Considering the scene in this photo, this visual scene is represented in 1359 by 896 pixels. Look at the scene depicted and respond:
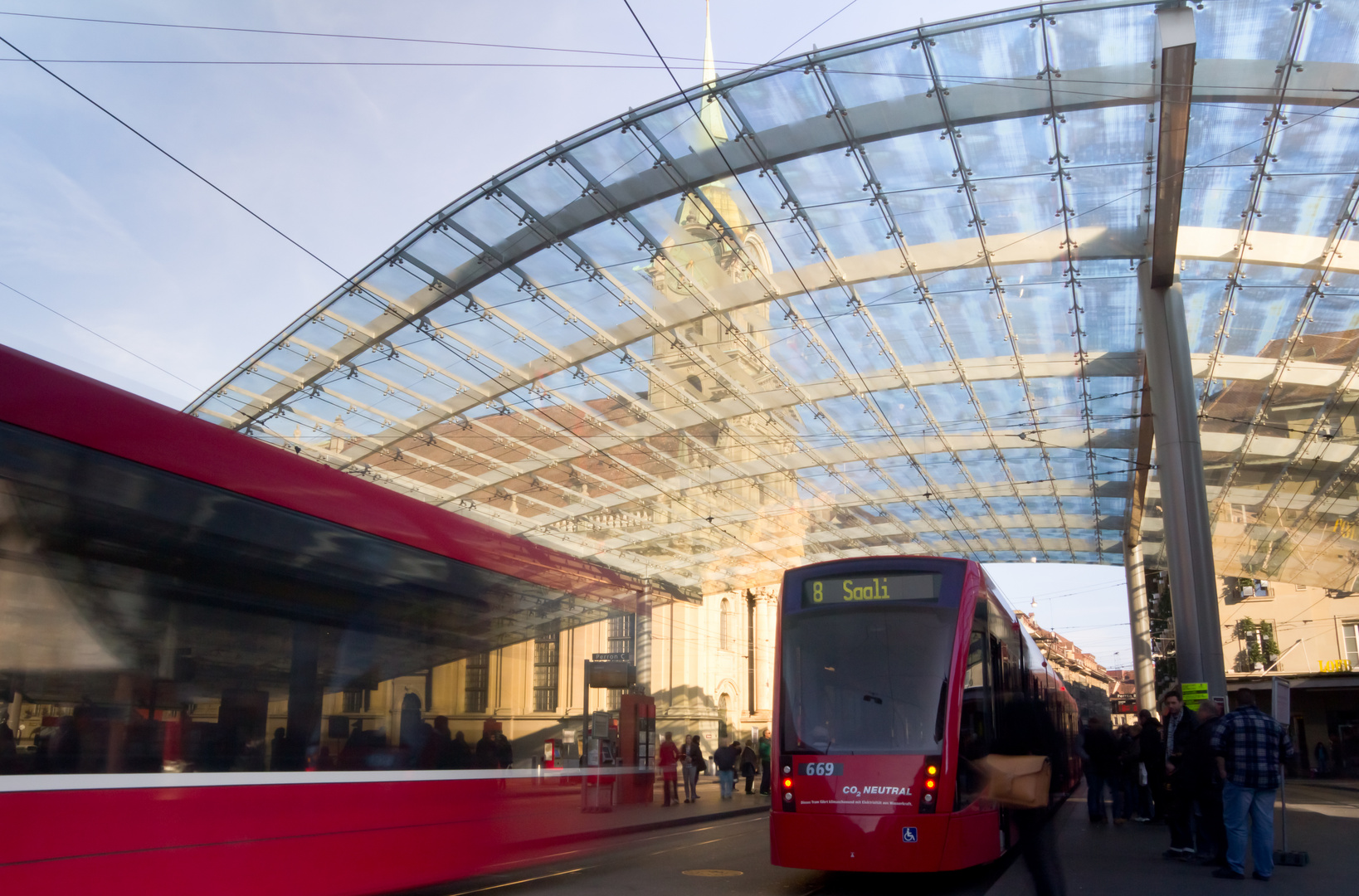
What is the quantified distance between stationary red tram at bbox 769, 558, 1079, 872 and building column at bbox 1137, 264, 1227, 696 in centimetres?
933

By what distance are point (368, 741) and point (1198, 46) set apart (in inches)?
589

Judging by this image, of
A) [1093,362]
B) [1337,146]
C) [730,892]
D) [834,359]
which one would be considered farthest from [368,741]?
[1093,362]

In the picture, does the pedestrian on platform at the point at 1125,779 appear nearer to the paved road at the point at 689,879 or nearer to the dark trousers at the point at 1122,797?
the dark trousers at the point at 1122,797

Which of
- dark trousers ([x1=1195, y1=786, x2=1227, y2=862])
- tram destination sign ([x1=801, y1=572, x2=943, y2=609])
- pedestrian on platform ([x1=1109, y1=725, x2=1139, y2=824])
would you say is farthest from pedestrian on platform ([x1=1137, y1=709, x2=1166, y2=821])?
tram destination sign ([x1=801, y1=572, x2=943, y2=609])

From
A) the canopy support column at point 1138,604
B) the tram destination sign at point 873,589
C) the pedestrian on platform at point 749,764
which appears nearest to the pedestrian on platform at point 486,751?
the tram destination sign at point 873,589

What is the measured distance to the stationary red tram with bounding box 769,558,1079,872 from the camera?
7918 millimetres

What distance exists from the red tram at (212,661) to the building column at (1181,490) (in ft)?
43.4

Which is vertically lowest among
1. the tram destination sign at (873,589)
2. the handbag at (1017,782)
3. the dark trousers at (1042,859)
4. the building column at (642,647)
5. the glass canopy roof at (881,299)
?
the dark trousers at (1042,859)

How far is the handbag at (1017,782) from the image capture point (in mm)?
5961

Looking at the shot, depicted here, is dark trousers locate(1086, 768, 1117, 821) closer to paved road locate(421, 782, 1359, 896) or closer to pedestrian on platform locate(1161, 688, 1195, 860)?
paved road locate(421, 782, 1359, 896)

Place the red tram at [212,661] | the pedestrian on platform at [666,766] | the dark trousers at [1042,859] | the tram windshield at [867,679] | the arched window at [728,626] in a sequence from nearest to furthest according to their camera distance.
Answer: the red tram at [212,661], the dark trousers at [1042,859], the tram windshield at [867,679], the pedestrian on platform at [666,766], the arched window at [728,626]

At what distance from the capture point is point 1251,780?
869 cm

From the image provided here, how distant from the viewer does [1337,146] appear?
15609 millimetres

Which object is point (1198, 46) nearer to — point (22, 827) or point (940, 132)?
point (940, 132)
